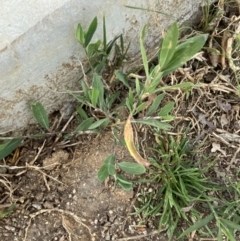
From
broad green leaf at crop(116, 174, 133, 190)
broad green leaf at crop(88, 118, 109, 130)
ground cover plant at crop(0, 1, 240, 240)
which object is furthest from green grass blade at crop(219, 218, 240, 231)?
broad green leaf at crop(88, 118, 109, 130)

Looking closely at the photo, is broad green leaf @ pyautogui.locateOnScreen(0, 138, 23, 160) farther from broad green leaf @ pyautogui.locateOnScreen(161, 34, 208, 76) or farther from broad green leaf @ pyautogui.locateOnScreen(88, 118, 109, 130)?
broad green leaf @ pyautogui.locateOnScreen(161, 34, 208, 76)

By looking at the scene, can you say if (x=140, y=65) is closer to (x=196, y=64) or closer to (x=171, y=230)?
(x=196, y=64)

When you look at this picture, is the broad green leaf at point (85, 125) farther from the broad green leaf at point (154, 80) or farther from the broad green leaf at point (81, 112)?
the broad green leaf at point (154, 80)

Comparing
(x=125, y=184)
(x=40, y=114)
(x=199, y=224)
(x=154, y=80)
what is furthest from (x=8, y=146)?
(x=199, y=224)

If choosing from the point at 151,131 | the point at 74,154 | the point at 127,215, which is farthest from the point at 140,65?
the point at 127,215

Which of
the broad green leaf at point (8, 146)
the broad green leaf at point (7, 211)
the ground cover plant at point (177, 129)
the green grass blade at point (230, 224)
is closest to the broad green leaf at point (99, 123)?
the ground cover plant at point (177, 129)

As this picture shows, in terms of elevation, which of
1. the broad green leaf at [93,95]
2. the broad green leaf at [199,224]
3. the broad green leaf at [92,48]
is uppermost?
the broad green leaf at [92,48]
